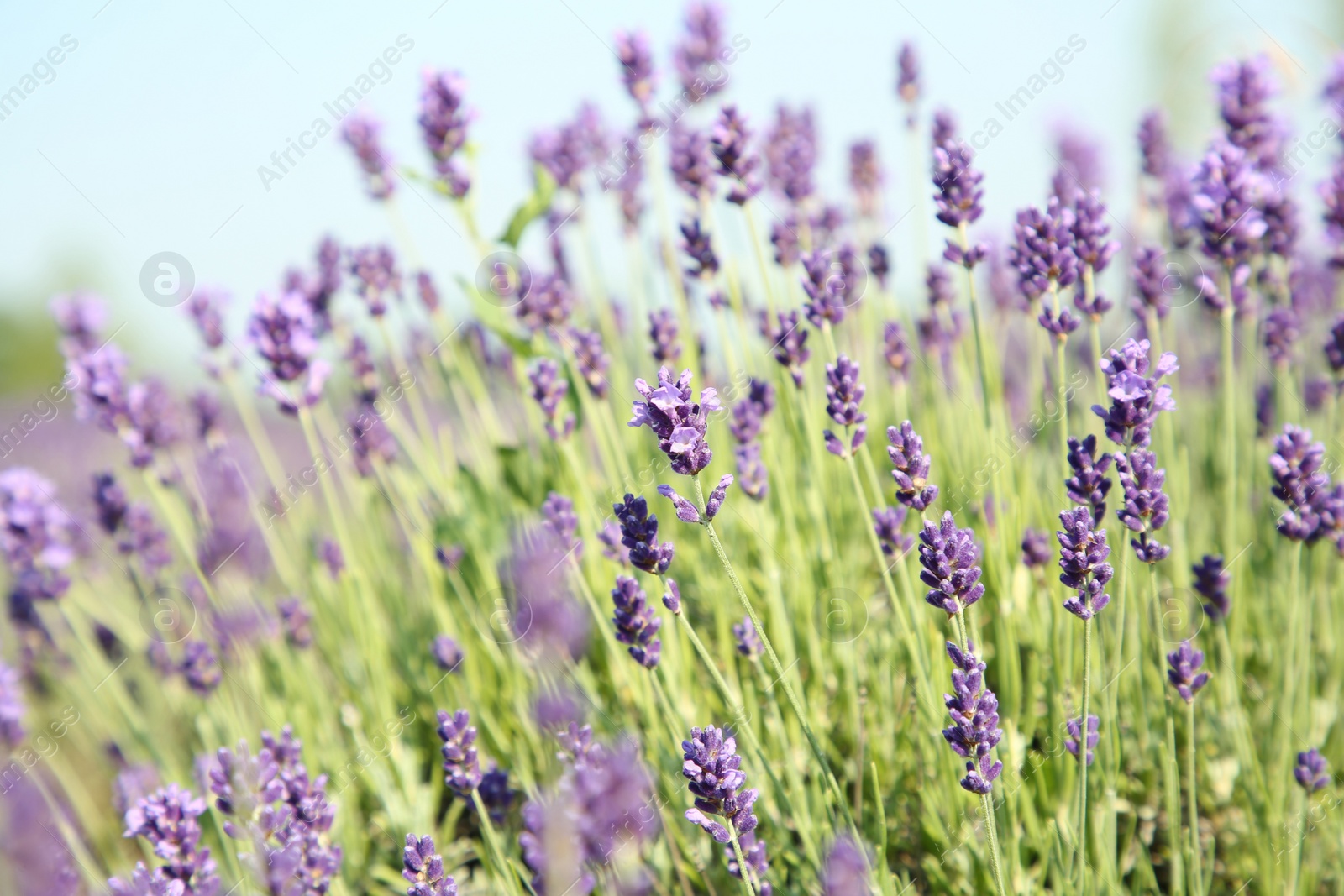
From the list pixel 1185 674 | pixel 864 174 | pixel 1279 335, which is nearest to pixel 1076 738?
pixel 1185 674

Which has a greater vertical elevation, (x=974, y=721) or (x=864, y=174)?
(x=864, y=174)

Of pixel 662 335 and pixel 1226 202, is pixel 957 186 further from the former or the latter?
pixel 662 335

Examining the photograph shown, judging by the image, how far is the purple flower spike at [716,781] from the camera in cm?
134

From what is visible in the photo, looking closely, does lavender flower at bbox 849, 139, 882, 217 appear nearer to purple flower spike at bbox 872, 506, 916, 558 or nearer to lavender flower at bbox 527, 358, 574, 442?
lavender flower at bbox 527, 358, 574, 442

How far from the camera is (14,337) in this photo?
2758 cm

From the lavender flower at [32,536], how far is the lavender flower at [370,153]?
1638mm

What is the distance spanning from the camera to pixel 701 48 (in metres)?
3.14

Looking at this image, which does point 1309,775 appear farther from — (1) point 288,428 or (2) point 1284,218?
(1) point 288,428

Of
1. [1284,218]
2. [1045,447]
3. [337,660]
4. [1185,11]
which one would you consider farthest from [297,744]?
[1185,11]

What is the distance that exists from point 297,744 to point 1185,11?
26766 mm

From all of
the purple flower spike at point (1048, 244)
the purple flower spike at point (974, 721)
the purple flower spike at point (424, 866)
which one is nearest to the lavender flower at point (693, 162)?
the purple flower spike at point (1048, 244)

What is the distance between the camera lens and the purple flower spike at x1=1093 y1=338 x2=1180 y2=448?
1.41 meters

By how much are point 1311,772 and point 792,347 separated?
4.81 ft

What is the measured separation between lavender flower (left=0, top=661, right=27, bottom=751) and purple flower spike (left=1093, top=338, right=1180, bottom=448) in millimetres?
3256
